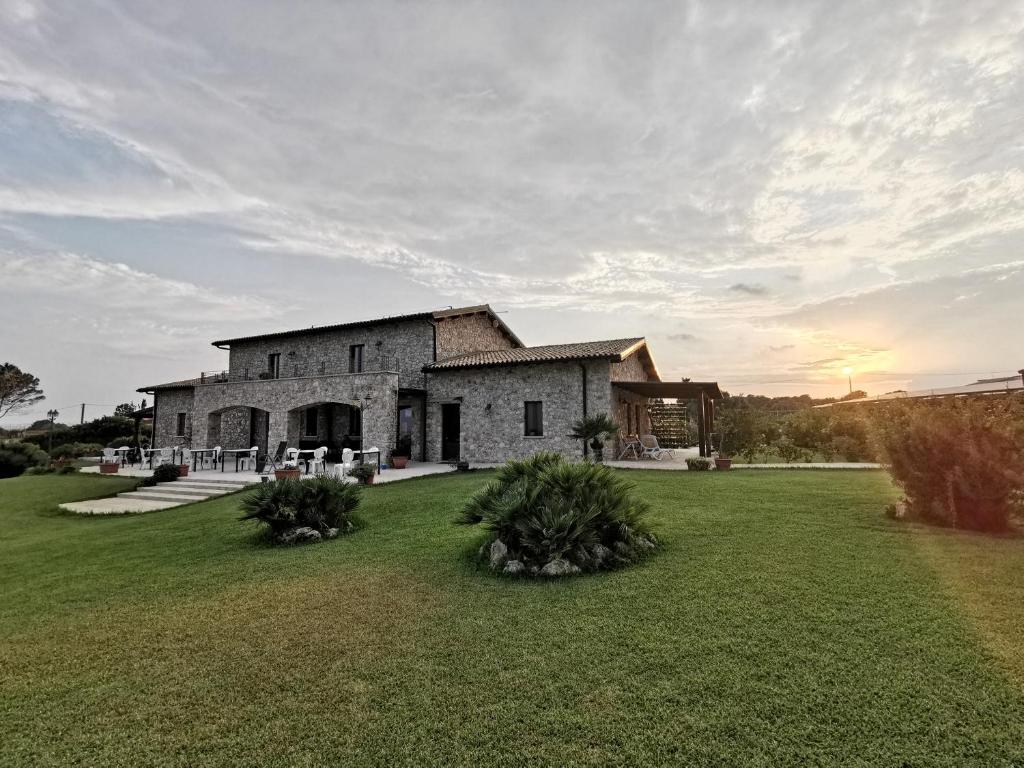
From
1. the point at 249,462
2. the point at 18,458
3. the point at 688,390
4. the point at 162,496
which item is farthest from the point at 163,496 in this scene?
the point at 688,390

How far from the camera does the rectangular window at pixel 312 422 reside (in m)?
21.9

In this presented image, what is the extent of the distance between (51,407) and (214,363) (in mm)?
8449

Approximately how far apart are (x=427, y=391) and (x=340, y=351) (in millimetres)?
5285

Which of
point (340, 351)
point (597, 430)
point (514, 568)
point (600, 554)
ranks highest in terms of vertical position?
point (340, 351)

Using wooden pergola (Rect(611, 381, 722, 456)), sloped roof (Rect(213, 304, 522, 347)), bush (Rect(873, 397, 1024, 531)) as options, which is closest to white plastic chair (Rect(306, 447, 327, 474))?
sloped roof (Rect(213, 304, 522, 347))

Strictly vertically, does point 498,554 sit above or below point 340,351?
below

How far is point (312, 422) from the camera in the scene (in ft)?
72.2

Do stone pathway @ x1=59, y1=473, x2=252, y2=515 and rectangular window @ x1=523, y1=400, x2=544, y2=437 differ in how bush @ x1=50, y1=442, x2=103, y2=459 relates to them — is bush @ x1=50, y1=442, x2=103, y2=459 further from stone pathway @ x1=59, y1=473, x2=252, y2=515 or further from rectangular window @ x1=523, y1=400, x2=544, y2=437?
rectangular window @ x1=523, y1=400, x2=544, y2=437

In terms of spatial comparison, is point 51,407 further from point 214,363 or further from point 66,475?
point 66,475

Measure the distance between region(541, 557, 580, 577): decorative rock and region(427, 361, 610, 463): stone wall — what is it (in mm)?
11199

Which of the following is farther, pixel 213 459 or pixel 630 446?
pixel 213 459

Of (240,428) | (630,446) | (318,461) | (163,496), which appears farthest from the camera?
(240,428)

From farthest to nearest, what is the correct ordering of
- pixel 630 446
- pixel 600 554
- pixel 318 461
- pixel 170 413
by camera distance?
pixel 170 413
pixel 630 446
pixel 318 461
pixel 600 554

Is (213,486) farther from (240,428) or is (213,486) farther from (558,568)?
(558,568)
